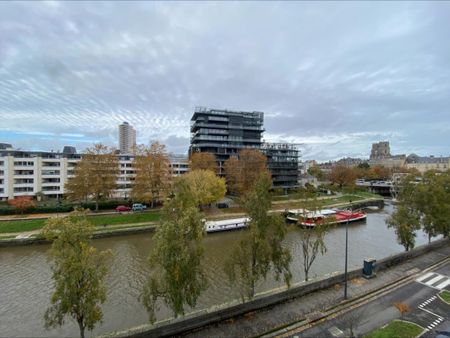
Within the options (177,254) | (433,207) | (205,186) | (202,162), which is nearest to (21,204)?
(205,186)

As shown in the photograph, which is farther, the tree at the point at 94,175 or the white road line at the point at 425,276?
the tree at the point at 94,175

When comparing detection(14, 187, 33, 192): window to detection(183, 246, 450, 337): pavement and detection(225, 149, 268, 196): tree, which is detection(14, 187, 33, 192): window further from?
detection(183, 246, 450, 337): pavement

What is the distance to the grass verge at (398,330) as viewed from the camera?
42.2 ft

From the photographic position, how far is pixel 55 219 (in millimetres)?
11258

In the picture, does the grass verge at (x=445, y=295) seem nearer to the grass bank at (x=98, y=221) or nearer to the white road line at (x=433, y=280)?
the white road line at (x=433, y=280)

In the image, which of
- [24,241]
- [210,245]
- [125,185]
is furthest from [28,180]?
[210,245]

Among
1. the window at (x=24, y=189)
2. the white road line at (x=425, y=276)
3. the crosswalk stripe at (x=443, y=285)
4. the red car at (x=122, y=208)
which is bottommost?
the crosswalk stripe at (x=443, y=285)

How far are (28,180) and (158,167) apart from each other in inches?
1266

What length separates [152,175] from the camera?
157 ft

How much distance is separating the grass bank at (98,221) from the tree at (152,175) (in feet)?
13.2

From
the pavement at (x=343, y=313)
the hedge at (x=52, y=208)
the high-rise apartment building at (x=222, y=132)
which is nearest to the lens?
the pavement at (x=343, y=313)

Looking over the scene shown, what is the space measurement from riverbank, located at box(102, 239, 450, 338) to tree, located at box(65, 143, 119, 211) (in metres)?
37.6

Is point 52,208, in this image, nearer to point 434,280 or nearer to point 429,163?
point 434,280

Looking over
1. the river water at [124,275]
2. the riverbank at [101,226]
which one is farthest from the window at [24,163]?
the river water at [124,275]
